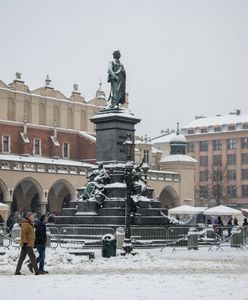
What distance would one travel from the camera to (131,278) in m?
15.4

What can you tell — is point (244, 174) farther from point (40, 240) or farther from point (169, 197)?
point (40, 240)

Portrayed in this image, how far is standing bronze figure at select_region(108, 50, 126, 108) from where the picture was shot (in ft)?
98.3

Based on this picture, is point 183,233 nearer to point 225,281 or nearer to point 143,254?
point 143,254

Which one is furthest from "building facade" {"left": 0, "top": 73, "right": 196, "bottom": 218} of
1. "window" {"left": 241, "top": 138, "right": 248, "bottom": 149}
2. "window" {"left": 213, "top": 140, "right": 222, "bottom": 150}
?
"window" {"left": 213, "top": 140, "right": 222, "bottom": 150}

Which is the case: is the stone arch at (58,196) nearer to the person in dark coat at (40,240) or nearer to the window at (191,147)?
the person in dark coat at (40,240)

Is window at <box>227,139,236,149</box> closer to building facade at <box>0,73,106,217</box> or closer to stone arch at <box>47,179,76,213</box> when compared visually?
building facade at <box>0,73,106,217</box>

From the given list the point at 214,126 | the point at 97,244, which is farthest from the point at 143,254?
the point at 214,126

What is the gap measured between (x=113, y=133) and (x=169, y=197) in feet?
141

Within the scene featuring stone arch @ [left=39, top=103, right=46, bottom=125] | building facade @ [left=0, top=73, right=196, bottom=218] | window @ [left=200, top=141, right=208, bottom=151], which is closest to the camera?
building facade @ [left=0, top=73, right=196, bottom=218]

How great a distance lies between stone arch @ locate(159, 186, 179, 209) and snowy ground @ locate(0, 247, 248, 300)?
Result: 1883 inches

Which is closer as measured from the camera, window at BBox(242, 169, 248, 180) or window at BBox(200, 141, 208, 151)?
window at BBox(242, 169, 248, 180)

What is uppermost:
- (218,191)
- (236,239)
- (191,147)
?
(191,147)

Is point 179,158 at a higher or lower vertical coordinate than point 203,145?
lower

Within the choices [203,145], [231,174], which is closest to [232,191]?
[231,174]
